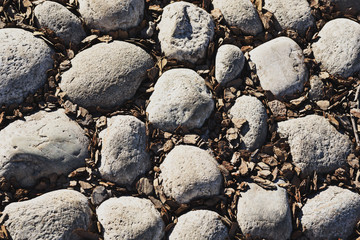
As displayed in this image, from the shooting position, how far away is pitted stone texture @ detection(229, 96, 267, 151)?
2594mm

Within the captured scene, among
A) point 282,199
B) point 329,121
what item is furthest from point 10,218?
point 329,121

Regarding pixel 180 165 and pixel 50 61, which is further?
pixel 50 61

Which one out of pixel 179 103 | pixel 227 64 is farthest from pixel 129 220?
pixel 227 64

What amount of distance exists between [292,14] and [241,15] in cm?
41

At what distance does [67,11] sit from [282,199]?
189 cm

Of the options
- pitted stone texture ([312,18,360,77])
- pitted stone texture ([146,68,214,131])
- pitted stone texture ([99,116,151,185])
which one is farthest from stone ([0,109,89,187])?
pitted stone texture ([312,18,360,77])

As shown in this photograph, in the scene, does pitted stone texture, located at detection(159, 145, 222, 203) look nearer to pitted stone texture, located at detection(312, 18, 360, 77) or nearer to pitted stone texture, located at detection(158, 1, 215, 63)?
pitted stone texture, located at detection(158, 1, 215, 63)

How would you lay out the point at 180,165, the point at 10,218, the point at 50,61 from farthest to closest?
the point at 50,61, the point at 180,165, the point at 10,218

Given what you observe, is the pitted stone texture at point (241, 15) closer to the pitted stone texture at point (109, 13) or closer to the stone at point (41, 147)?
the pitted stone texture at point (109, 13)

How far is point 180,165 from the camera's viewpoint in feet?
8.03

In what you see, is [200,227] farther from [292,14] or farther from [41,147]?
[292,14]

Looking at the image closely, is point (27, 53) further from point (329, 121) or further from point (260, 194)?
point (329, 121)

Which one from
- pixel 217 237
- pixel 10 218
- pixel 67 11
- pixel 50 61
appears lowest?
pixel 217 237

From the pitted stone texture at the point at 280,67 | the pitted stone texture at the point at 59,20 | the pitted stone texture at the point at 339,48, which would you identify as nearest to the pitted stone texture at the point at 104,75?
the pitted stone texture at the point at 59,20
